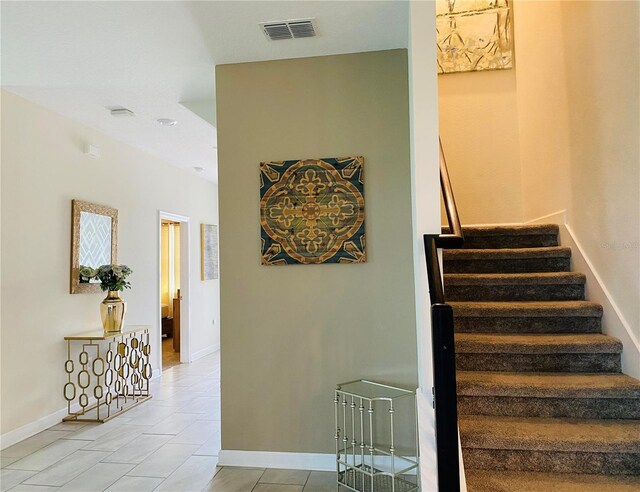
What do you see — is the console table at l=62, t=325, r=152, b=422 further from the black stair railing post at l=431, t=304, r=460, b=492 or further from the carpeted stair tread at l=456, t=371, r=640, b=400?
the black stair railing post at l=431, t=304, r=460, b=492

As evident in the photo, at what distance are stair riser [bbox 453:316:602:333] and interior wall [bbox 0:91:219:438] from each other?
341 cm

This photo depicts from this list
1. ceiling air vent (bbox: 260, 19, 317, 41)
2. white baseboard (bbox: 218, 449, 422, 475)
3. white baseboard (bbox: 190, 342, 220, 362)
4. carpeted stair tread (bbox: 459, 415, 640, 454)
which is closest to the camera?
carpeted stair tread (bbox: 459, 415, 640, 454)

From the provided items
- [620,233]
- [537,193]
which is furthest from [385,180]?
[537,193]

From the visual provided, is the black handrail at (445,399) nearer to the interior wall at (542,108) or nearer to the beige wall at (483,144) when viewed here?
the interior wall at (542,108)

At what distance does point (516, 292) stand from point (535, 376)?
2.20 ft

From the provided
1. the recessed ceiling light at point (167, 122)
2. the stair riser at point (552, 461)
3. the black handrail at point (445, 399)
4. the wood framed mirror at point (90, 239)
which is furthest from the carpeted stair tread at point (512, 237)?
the wood framed mirror at point (90, 239)

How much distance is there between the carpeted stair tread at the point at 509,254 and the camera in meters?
3.12

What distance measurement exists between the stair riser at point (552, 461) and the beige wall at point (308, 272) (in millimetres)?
963

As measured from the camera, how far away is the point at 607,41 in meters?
2.57

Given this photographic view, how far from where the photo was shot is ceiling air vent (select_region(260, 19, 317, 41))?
275 cm

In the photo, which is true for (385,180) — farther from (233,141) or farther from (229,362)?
(229,362)

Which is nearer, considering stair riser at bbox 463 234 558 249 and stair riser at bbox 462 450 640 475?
stair riser at bbox 462 450 640 475

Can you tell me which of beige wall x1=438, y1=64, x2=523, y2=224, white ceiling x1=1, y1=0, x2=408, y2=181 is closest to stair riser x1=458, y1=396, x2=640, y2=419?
white ceiling x1=1, y1=0, x2=408, y2=181

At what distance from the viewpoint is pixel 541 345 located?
2.49 m
